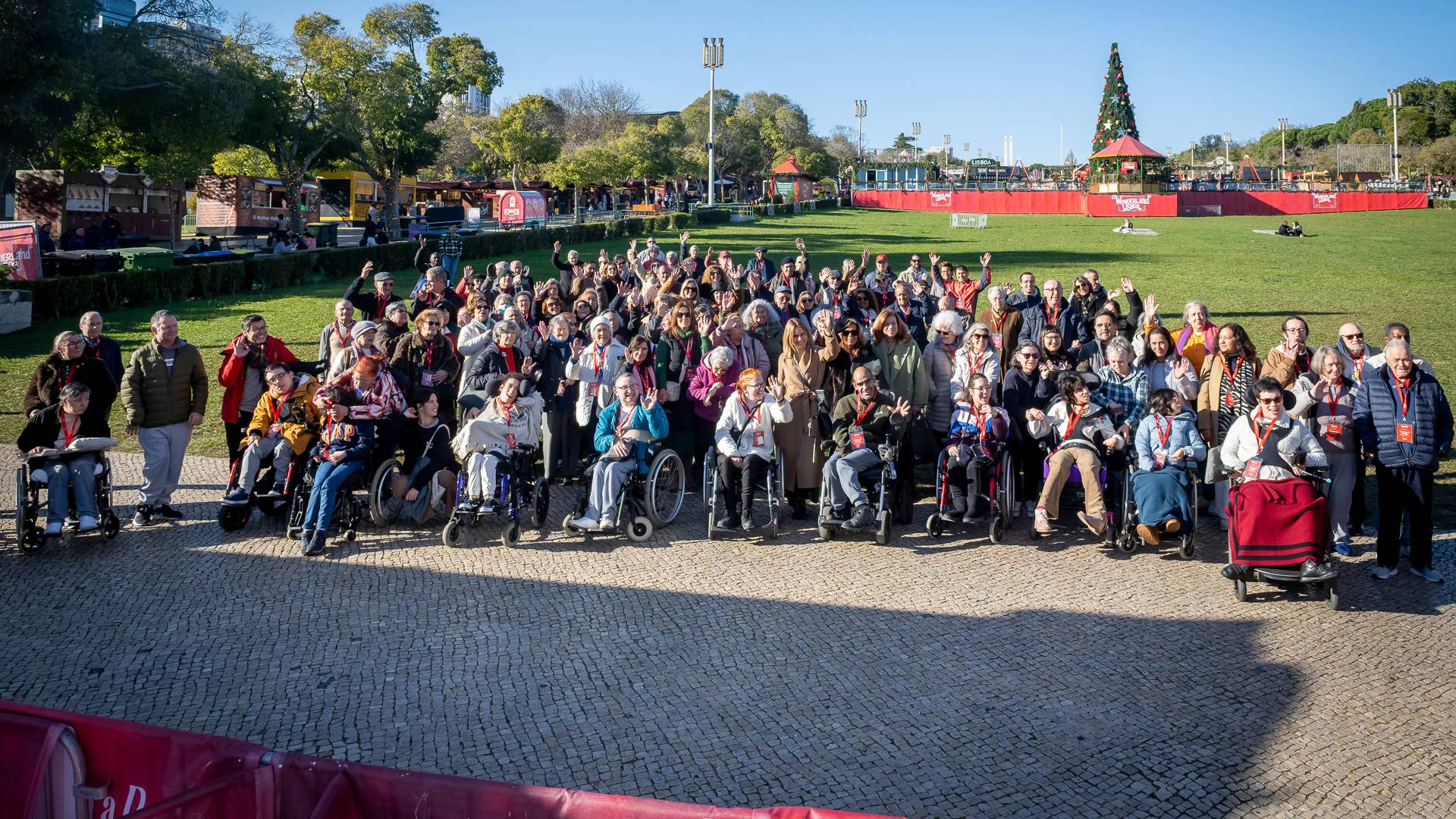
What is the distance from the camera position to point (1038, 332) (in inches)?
472

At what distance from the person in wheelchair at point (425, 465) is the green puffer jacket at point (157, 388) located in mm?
2002

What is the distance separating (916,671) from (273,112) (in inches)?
1875

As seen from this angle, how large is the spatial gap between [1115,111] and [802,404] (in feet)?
291

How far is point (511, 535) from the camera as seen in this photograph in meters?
9.27

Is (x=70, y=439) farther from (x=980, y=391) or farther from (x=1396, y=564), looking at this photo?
(x=1396, y=564)

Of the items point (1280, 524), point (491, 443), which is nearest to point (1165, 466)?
point (1280, 524)

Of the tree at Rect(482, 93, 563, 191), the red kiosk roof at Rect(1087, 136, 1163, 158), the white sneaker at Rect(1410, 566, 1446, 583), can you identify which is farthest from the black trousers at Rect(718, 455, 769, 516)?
the red kiosk roof at Rect(1087, 136, 1163, 158)

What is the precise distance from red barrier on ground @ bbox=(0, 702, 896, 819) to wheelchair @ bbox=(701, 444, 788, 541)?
5643 mm

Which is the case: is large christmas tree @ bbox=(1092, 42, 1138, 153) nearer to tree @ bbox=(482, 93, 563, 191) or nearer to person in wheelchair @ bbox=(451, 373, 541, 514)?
tree @ bbox=(482, 93, 563, 191)

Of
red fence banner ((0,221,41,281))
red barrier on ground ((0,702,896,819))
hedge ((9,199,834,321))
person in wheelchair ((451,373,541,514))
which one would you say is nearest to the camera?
red barrier on ground ((0,702,896,819))

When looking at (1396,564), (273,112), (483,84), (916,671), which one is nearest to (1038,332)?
(1396,564)

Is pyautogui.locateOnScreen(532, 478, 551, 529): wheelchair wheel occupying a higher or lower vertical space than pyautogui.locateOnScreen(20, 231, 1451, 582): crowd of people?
lower

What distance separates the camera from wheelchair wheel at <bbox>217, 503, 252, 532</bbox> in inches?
374

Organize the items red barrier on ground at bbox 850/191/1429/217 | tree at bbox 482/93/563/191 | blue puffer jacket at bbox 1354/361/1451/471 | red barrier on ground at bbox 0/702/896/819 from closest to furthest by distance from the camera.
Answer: red barrier on ground at bbox 0/702/896/819 → blue puffer jacket at bbox 1354/361/1451/471 → tree at bbox 482/93/563/191 → red barrier on ground at bbox 850/191/1429/217
